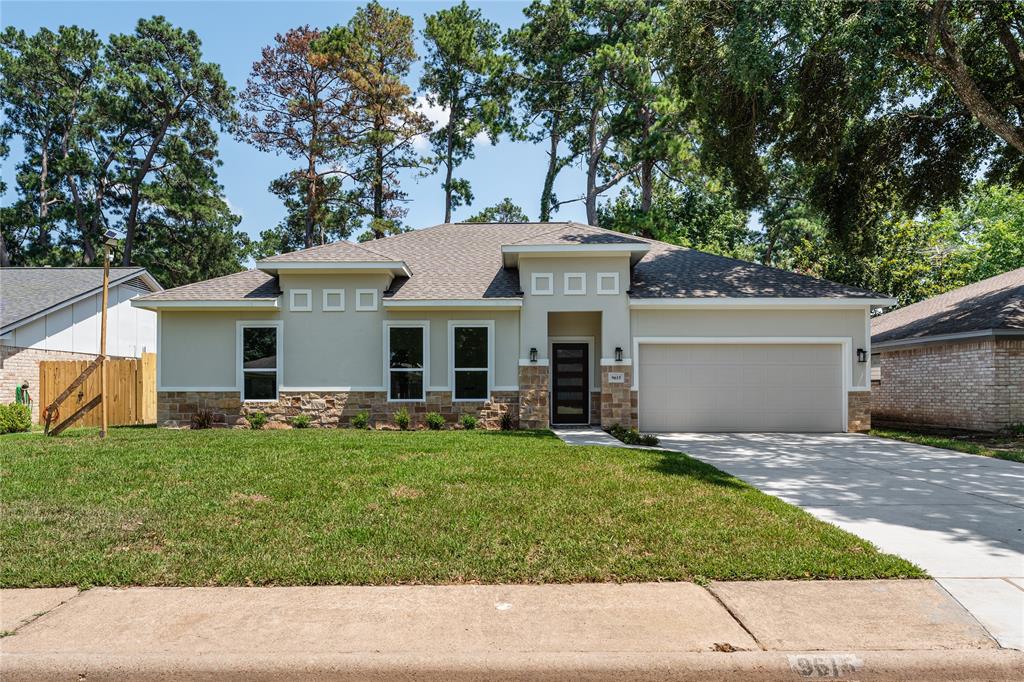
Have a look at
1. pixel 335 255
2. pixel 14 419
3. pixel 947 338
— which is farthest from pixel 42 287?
pixel 947 338

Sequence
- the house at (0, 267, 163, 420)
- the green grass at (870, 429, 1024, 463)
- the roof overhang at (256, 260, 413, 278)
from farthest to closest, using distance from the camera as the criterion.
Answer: the house at (0, 267, 163, 420) < the roof overhang at (256, 260, 413, 278) < the green grass at (870, 429, 1024, 463)

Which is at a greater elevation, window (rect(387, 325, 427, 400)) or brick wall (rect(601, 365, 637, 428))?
window (rect(387, 325, 427, 400))

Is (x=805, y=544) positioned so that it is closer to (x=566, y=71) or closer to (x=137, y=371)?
(x=137, y=371)

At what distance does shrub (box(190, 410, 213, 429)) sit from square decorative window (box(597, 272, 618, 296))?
9.51m

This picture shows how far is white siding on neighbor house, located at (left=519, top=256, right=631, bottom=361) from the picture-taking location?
13.5 meters

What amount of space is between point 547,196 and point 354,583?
2533 cm

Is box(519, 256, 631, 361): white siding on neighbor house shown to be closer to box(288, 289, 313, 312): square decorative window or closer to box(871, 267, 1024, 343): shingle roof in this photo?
box(288, 289, 313, 312): square decorative window

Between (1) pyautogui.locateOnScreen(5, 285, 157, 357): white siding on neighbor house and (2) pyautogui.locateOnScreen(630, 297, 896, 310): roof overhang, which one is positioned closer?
(2) pyautogui.locateOnScreen(630, 297, 896, 310): roof overhang

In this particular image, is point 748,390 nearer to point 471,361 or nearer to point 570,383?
point 570,383

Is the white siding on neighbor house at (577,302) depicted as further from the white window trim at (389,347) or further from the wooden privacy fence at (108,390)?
the wooden privacy fence at (108,390)

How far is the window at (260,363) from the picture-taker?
539 inches

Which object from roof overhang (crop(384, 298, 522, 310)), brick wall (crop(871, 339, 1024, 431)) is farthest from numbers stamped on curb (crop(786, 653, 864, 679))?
brick wall (crop(871, 339, 1024, 431))

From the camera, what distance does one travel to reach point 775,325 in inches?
532

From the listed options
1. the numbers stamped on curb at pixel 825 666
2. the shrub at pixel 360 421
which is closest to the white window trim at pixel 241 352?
the shrub at pixel 360 421
